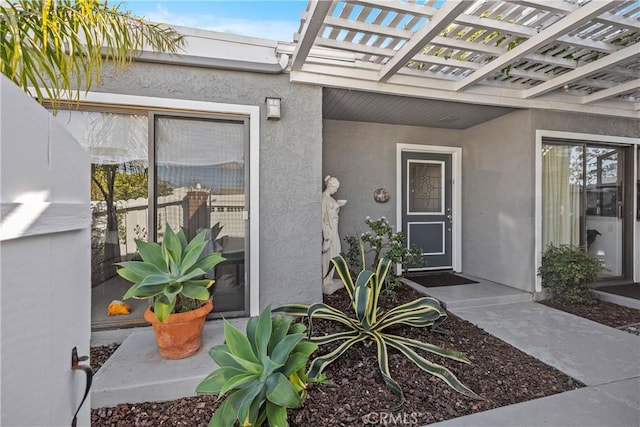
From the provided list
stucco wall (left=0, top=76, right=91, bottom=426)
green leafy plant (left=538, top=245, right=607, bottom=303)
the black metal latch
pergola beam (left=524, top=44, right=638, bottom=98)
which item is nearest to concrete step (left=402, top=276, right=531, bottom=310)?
green leafy plant (left=538, top=245, right=607, bottom=303)

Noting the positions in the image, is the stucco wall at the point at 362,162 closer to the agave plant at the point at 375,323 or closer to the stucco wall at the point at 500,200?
the stucco wall at the point at 500,200

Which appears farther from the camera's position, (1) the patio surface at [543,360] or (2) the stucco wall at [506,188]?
(2) the stucco wall at [506,188]

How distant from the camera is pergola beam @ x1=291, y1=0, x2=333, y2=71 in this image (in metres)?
2.28

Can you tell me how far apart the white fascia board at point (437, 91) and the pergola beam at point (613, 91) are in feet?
0.52

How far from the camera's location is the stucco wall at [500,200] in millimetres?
4238

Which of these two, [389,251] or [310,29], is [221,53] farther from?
[389,251]

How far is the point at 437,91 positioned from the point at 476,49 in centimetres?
82

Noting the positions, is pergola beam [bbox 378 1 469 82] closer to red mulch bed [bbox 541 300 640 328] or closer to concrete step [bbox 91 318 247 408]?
concrete step [bbox 91 318 247 408]

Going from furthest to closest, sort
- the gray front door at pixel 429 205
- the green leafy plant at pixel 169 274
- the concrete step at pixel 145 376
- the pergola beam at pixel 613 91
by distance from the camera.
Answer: the gray front door at pixel 429 205, the pergola beam at pixel 613 91, the green leafy plant at pixel 169 274, the concrete step at pixel 145 376

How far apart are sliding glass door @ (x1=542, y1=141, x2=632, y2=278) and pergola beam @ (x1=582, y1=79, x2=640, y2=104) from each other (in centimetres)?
66

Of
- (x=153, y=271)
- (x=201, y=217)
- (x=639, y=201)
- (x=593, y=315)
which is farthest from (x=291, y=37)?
(x=639, y=201)

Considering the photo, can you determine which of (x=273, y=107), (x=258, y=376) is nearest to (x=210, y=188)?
(x=273, y=107)

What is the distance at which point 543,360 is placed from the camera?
257cm

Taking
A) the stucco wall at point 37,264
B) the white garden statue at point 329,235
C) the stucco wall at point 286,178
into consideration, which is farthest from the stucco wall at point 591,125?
the stucco wall at point 37,264
